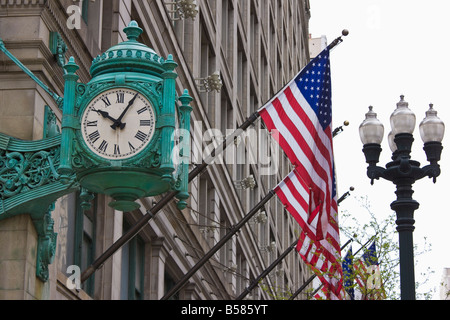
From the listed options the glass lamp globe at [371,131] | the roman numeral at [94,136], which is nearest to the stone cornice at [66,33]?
the glass lamp globe at [371,131]

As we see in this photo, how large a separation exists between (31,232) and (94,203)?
7.42 metres

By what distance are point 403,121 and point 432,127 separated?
0.81 metres

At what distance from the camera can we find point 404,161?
1803 cm

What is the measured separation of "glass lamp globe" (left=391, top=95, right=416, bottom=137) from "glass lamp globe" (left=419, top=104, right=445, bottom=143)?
48 cm

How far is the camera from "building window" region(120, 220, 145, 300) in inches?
909

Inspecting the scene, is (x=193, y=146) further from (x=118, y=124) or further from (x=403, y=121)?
(x=118, y=124)

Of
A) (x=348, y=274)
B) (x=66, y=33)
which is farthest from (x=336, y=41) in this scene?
(x=348, y=274)

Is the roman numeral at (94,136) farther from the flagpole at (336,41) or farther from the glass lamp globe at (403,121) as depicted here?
the flagpole at (336,41)

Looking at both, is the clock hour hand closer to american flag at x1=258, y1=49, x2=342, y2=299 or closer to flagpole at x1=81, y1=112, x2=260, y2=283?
flagpole at x1=81, y1=112, x2=260, y2=283

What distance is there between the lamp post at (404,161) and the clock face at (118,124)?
8552mm

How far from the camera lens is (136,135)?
9.52 m

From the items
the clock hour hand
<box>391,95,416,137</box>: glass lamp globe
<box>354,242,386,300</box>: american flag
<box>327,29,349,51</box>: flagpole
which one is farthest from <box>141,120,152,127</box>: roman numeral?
<box>354,242,386,300</box>: american flag

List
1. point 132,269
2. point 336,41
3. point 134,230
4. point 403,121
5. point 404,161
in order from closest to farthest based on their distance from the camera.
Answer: point 134,230
point 404,161
point 403,121
point 336,41
point 132,269
